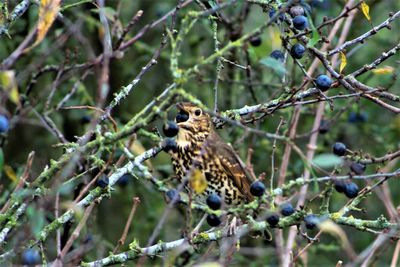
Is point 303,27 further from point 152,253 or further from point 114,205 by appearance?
point 114,205

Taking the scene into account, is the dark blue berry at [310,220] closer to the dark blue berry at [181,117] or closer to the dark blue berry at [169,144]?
the dark blue berry at [169,144]

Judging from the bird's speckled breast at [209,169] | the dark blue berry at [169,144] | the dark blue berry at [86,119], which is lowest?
the dark blue berry at [169,144]

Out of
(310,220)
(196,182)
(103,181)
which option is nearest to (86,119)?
(103,181)

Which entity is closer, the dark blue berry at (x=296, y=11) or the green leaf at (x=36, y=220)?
the green leaf at (x=36, y=220)

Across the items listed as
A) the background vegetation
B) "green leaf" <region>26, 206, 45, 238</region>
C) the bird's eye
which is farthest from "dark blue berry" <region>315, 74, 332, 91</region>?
"green leaf" <region>26, 206, 45, 238</region>

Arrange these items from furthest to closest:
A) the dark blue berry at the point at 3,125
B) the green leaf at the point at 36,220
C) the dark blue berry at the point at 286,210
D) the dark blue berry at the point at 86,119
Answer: the dark blue berry at the point at 86,119
the dark blue berry at the point at 286,210
the dark blue berry at the point at 3,125
the green leaf at the point at 36,220

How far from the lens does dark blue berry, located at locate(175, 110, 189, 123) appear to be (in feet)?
16.6

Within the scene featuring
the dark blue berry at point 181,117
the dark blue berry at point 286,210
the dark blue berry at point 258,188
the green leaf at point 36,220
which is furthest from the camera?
the dark blue berry at point 181,117

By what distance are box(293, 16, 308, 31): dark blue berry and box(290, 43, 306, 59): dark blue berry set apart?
8 centimetres

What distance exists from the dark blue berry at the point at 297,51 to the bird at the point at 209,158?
47.2 inches

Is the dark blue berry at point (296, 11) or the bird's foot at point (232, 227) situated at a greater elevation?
the dark blue berry at point (296, 11)

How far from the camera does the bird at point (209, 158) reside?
5.30 m

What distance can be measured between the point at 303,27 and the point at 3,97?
152cm

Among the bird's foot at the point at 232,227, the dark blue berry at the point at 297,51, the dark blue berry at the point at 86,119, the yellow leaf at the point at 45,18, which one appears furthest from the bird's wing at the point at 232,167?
the yellow leaf at the point at 45,18
